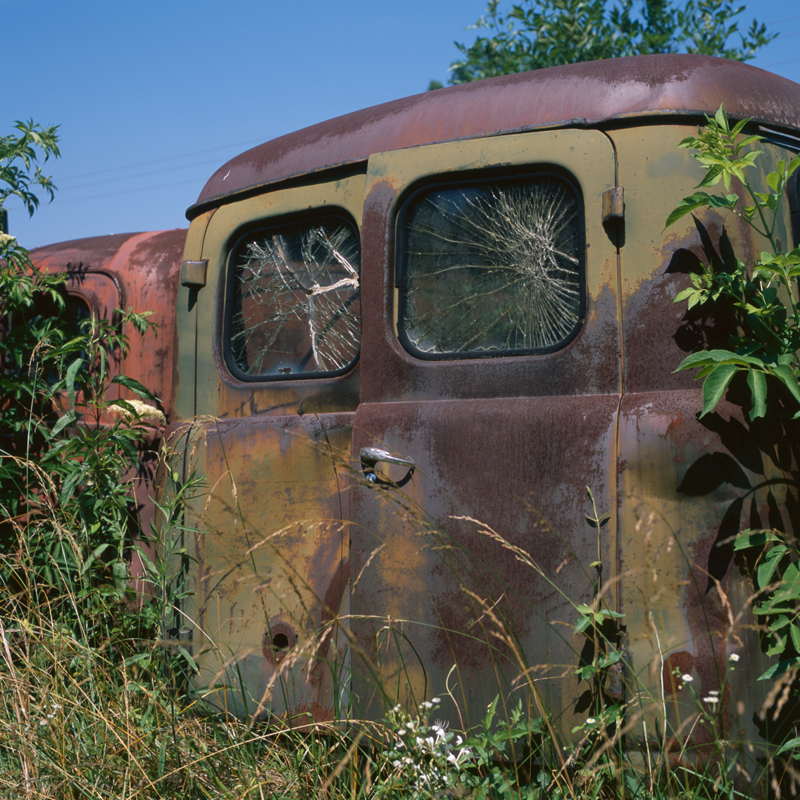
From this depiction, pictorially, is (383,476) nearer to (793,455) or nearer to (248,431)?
(248,431)

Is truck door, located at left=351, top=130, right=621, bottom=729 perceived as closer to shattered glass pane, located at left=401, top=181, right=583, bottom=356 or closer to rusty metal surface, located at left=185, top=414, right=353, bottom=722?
shattered glass pane, located at left=401, top=181, right=583, bottom=356

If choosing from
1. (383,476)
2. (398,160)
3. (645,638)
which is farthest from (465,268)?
(645,638)

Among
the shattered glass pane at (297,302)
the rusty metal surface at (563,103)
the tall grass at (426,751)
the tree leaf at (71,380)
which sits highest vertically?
the rusty metal surface at (563,103)

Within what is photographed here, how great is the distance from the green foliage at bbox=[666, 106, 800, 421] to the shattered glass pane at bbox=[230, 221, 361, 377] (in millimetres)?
1001

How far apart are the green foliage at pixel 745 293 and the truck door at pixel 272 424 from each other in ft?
3.28

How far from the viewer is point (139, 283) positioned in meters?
2.97

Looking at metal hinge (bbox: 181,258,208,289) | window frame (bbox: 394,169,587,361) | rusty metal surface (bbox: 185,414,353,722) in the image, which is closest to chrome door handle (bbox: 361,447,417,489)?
rusty metal surface (bbox: 185,414,353,722)

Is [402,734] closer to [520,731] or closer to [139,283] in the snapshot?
[520,731]

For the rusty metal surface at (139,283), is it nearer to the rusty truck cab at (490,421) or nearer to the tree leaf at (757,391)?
the rusty truck cab at (490,421)

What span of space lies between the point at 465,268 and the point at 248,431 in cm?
88

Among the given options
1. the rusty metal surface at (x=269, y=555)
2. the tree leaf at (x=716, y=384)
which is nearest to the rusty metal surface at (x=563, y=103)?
the tree leaf at (x=716, y=384)

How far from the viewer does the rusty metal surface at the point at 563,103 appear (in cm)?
184

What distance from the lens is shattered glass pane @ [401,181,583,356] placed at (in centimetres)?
189

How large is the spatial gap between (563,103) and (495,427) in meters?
0.91
